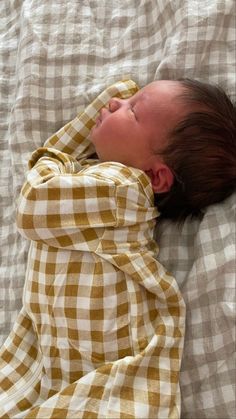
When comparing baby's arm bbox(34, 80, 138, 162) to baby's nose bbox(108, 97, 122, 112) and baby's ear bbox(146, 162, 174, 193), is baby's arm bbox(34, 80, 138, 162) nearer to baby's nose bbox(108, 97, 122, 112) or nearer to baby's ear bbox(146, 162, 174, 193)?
baby's nose bbox(108, 97, 122, 112)

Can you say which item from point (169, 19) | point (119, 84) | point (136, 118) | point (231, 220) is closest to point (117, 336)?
point (231, 220)

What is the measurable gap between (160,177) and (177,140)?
90 millimetres

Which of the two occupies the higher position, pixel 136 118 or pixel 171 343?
pixel 136 118

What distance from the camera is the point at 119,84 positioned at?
1.26 metres

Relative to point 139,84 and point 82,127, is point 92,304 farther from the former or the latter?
point 139,84

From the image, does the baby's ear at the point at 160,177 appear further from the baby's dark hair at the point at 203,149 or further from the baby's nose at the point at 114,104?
the baby's nose at the point at 114,104

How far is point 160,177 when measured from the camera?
1151 mm

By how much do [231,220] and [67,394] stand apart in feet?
1.53

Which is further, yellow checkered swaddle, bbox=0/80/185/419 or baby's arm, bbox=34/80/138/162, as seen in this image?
baby's arm, bbox=34/80/138/162

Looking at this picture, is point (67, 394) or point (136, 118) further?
point (136, 118)

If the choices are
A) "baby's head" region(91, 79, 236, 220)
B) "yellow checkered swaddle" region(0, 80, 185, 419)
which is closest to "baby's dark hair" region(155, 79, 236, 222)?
"baby's head" region(91, 79, 236, 220)

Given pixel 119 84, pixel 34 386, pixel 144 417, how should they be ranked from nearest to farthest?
1. pixel 144 417
2. pixel 34 386
3. pixel 119 84

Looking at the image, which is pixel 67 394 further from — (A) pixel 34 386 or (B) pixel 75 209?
(B) pixel 75 209

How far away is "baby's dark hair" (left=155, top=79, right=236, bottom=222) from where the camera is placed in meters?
1.10
